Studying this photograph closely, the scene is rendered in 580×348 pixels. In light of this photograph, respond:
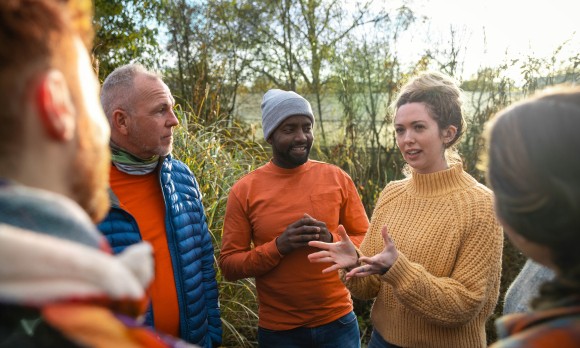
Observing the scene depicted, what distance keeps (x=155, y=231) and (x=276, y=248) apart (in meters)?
0.61

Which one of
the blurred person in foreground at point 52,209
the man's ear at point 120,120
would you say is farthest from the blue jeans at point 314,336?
the blurred person in foreground at point 52,209

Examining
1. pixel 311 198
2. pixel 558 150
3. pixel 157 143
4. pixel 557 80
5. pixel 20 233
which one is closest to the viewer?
pixel 20 233

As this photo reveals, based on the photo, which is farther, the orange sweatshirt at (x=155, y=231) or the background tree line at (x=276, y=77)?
the background tree line at (x=276, y=77)

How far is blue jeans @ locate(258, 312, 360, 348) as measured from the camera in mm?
2754

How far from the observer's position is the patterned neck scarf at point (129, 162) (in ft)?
8.37

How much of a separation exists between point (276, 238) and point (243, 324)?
1.49 meters

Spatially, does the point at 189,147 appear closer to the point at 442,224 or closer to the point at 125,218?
the point at 125,218

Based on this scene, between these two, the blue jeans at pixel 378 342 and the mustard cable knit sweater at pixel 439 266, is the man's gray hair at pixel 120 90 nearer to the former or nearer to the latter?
the mustard cable knit sweater at pixel 439 266

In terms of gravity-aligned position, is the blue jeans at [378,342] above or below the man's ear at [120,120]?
below

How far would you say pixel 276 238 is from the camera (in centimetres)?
272

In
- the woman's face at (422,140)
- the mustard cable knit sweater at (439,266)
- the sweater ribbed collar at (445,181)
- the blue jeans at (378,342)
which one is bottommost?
the blue jeans at (378,342)

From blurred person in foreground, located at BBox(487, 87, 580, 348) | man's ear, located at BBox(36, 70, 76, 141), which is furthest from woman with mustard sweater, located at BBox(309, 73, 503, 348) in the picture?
man's ear, located at BBox(36, 70, 76, 141)

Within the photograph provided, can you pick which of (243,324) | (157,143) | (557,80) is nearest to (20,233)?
(157,143)

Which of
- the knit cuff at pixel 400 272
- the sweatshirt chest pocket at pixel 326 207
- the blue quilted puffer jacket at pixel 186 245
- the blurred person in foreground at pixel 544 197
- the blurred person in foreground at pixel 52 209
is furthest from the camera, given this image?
the sweatshirt chest pocket at pixel 326 207
